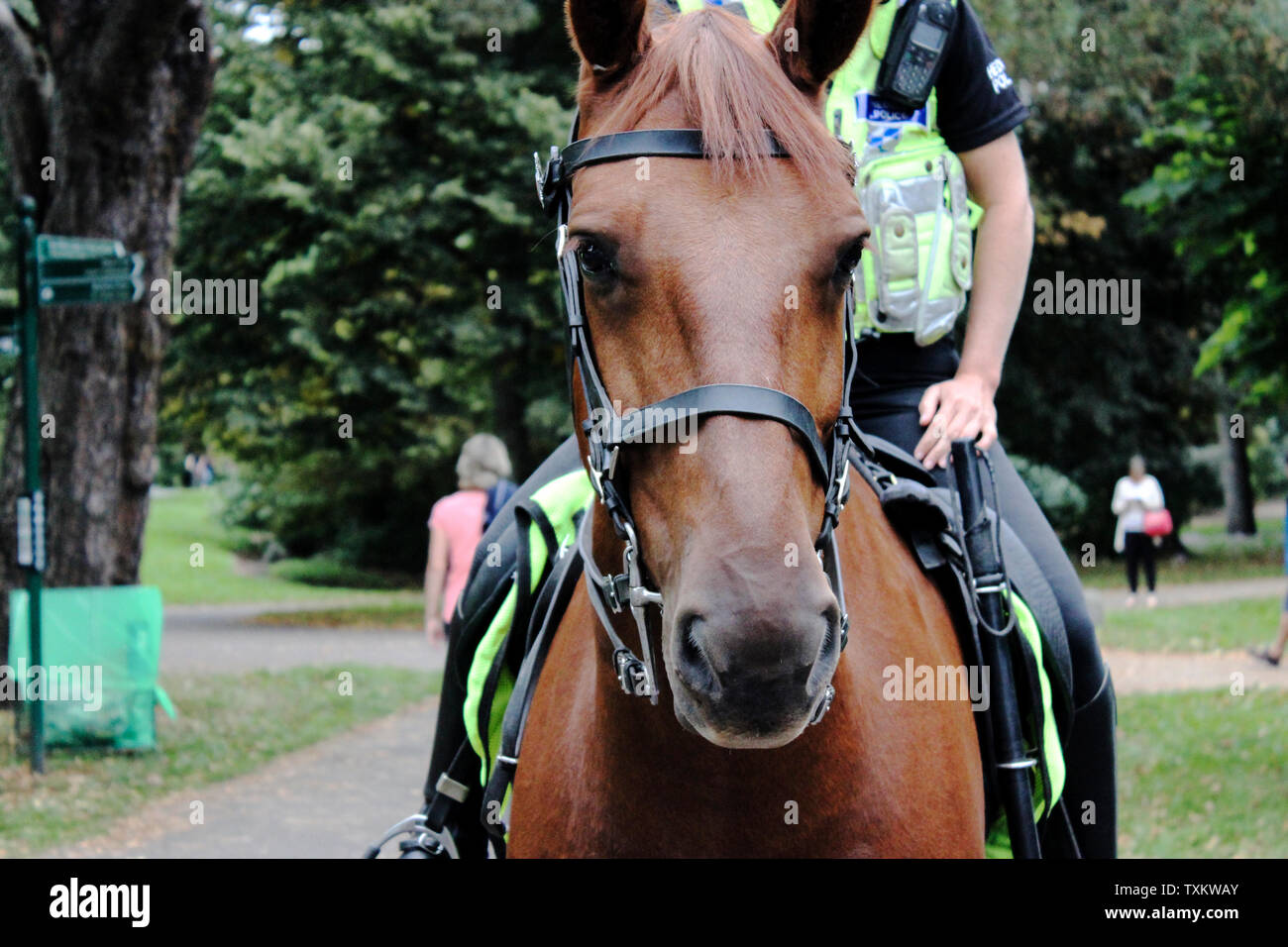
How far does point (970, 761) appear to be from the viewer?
2572 mm

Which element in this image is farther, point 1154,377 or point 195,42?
point 1154,377

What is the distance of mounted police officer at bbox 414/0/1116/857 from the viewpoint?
307 centimetres

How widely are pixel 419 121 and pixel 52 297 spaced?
454 inches

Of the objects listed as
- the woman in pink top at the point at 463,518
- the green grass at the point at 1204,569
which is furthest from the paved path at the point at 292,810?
the green grass at the point at 1204,569

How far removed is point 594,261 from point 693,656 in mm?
705

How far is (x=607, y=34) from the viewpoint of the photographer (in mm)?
2293

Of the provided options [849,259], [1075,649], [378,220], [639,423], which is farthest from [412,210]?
[639,423]

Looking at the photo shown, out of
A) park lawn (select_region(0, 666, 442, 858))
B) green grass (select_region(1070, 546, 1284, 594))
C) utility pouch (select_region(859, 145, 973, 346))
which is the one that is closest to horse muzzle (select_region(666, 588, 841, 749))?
utility pouch (select_region(859, 145, 973, 346))

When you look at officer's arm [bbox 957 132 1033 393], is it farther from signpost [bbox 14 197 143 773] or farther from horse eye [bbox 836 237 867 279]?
signpost [bbox 14 197 143 773]

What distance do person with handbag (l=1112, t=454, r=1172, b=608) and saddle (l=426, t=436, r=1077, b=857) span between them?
63.9ft

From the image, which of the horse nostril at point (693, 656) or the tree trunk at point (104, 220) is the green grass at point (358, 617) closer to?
the tree trunk at point (104, 220)
